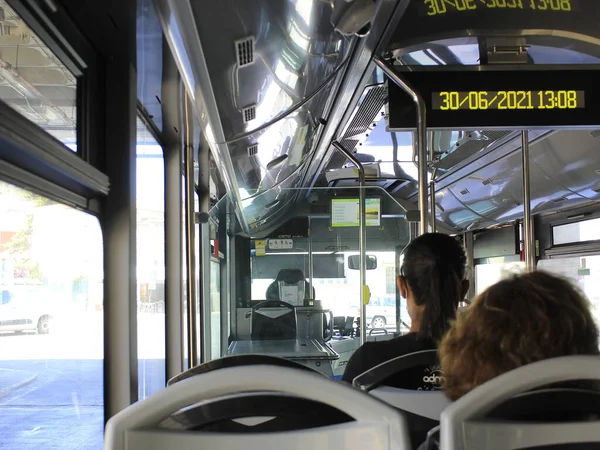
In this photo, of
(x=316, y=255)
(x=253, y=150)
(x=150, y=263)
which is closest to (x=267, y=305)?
(x=316, y=255)

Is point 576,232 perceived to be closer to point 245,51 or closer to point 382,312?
point 382,312

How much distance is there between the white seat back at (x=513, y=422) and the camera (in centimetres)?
72

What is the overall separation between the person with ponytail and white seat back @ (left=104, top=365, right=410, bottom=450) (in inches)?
47.8

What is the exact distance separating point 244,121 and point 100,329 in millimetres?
1197

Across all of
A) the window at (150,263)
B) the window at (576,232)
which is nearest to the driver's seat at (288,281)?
the window at (150,263)

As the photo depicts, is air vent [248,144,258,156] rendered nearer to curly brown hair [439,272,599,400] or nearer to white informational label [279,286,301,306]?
white informational label [279,286,301,306]

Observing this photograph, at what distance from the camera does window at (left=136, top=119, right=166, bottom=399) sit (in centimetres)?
318

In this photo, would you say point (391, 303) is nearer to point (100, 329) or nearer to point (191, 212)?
point (191, 212)

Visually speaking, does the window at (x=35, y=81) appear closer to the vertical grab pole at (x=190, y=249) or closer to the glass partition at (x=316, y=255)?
the vertical grab pole at (x=190, y=249)

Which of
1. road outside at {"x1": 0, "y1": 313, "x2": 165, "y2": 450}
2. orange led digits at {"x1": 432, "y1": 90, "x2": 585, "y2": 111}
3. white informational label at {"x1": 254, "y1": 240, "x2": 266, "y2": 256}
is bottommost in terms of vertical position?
road outside at {"x1": 0, "y1": 313, "x2": 165, "y2": 450}

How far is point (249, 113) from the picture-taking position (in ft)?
8.73

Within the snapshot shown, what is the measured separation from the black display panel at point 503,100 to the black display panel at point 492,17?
0.92ft

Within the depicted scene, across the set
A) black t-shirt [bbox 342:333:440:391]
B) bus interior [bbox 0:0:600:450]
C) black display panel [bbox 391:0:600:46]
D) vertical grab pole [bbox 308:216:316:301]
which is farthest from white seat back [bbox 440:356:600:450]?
vertical grab pole [bbox 308:216:316:301]

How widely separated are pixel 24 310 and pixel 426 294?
1355mm
